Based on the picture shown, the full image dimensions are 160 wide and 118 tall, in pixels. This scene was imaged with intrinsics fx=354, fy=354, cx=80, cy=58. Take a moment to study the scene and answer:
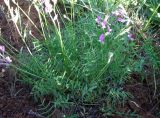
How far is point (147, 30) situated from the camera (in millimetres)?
2557

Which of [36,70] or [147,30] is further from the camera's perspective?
[147,30]

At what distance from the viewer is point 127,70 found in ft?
6.97

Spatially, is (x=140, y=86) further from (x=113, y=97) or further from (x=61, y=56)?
(x=61, y=56)

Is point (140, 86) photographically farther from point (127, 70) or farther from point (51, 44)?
point (51, 44)

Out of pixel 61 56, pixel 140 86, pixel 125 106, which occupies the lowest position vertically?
pixel 125 106

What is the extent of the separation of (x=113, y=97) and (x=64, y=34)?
1.81 feet

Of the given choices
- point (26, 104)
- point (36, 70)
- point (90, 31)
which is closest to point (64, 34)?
point (90, 31)

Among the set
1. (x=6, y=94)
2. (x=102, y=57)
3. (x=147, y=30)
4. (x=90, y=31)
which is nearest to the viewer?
(x=102, y=57)

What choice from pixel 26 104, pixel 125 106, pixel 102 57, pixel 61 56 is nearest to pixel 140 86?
pixel 125 106

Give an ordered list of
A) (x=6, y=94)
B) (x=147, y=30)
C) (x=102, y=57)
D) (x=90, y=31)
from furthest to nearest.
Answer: (x=147, y=30), (x=90, y=31), (x=6, y=94), (x=102, y=57)

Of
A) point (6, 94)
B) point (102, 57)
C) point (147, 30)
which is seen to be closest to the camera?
point (102, 57)

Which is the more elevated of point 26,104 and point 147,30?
point 147,30

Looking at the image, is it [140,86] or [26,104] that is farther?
[140,86]

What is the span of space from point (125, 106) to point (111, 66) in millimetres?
258
